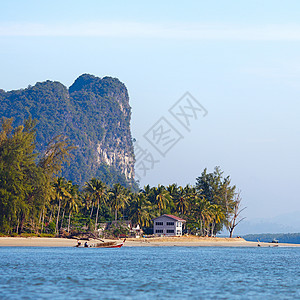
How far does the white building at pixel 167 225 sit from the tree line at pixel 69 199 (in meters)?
2.55

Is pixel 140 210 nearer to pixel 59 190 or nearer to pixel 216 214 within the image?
pixel 216 214

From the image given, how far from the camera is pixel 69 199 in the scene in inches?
4552

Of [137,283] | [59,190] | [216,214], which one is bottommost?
[137,283]

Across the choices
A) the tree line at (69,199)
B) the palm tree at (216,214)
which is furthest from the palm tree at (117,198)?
the palm tree at (216,214)

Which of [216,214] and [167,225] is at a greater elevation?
[216,214]

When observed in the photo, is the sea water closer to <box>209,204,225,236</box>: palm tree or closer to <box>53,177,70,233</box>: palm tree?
<box>53,177,70,233</box>: palm tree

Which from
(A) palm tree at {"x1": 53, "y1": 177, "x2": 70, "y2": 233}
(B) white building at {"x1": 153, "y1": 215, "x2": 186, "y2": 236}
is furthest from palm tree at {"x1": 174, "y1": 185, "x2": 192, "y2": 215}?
(A) palm tree at {"x1": 53, "y1": 177, "x2": 70, "y2": 233}

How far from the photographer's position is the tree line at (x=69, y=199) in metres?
95.7

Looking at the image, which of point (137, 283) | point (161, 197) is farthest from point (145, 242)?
point (137, 283)

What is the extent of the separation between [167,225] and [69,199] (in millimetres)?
32552

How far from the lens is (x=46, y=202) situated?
100312mm

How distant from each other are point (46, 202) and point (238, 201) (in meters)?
80.6

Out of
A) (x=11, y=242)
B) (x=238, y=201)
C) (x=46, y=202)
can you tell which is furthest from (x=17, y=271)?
(x=238, y=201)

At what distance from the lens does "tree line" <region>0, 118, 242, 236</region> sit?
95.7 meters
